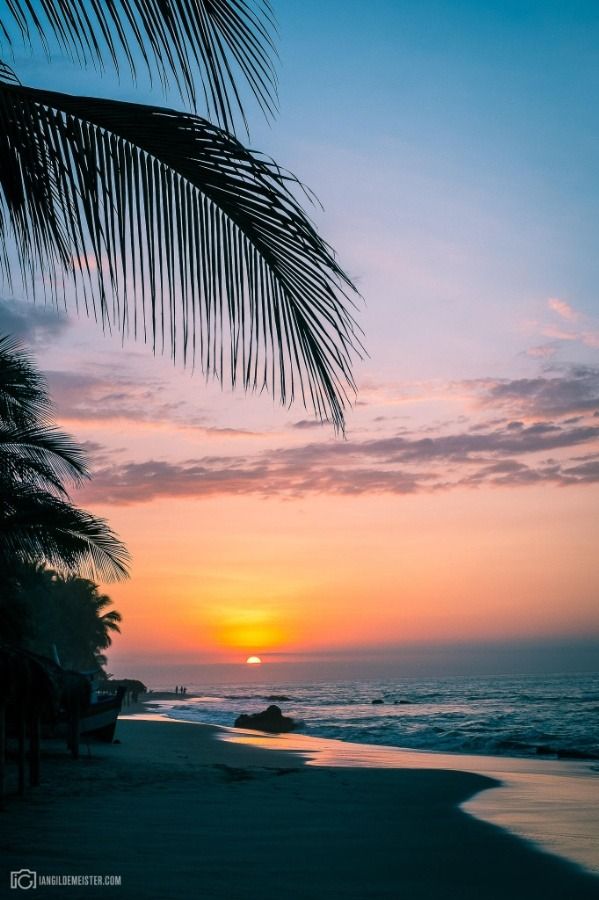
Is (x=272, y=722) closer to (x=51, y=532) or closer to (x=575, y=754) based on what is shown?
(x=575, y=754)

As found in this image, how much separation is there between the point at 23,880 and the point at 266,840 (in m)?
2.84

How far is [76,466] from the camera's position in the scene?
1476 centimetres

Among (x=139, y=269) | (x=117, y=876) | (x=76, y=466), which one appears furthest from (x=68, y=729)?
(x=139, y=269)

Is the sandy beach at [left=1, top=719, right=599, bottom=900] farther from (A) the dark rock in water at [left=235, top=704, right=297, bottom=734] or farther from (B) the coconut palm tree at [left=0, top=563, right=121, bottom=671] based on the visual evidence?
(B) the coconut palm tree at [left=0, top=563, right=121, bottom=671]

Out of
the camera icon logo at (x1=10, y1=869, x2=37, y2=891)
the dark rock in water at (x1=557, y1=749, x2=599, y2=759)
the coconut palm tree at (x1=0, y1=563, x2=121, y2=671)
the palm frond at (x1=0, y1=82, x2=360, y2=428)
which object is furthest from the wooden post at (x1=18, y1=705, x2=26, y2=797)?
the coconut palm tree at (x1=0, y1=563, x2=121, y2=671)

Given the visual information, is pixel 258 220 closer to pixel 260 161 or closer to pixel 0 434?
pixel 260 161

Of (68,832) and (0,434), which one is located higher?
(0,434)

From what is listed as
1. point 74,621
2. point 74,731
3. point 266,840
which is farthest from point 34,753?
point 74,621

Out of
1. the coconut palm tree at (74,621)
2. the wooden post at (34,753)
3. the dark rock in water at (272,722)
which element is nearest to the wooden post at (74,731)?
the wooden post at (34,753)

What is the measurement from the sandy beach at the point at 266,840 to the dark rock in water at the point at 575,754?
9.92m

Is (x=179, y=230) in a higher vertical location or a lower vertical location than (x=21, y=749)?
higher

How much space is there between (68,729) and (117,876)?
1169cm

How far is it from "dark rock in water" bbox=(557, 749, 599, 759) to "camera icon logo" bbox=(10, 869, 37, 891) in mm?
19791

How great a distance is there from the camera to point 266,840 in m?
7.97
